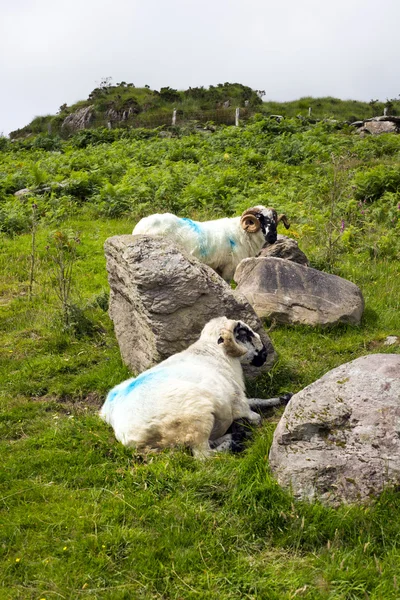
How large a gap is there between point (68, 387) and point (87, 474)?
7.80 ft

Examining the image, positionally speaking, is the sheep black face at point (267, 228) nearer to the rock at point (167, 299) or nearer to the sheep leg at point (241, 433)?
the rock at point (167, 299)

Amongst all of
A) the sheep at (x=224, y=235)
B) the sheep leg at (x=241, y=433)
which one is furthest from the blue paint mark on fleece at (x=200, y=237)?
the sheep leg at (x=241, y=433)

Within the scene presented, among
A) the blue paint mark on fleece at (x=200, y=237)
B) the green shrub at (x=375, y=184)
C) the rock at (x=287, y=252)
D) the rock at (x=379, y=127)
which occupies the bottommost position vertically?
the rock at (x=287, y=252)

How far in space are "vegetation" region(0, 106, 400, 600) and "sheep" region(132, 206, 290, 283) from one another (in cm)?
130

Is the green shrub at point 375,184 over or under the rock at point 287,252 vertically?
over

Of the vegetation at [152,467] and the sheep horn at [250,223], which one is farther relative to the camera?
the sheep horn at [250,223]

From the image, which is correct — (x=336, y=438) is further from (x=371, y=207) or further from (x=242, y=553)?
(x=371, y=207)

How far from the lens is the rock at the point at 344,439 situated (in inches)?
188

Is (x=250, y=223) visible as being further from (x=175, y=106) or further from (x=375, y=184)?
(x=175, y=106)

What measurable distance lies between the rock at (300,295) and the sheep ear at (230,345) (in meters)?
2.38

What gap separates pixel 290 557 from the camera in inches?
173

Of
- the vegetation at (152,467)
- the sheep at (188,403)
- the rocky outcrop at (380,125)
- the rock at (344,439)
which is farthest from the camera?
the rocky outcrop at (380,125)

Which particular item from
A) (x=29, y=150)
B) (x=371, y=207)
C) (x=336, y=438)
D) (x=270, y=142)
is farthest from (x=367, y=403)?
(x=29, y=150)

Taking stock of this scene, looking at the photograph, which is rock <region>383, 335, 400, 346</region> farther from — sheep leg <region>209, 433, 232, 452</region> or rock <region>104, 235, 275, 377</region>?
sheep leg <region>209, 433, 232, 452</region>
